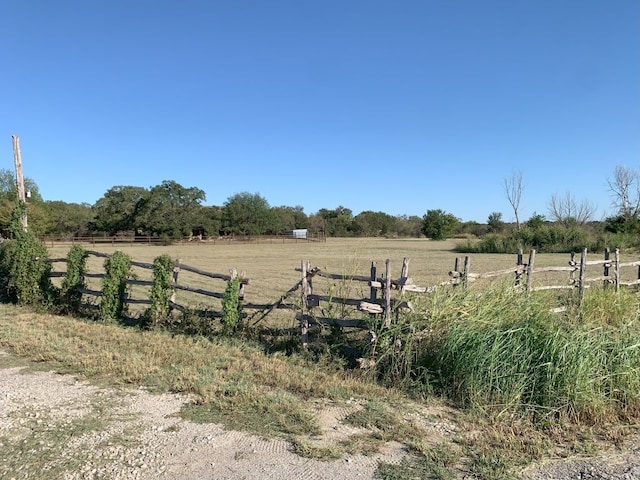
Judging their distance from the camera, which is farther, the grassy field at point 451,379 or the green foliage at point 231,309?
the green foliage at point 231,309

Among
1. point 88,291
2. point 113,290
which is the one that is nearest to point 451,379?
point 113,290

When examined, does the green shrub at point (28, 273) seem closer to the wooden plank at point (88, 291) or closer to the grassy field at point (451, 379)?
the wooden plank at point (88, 291)

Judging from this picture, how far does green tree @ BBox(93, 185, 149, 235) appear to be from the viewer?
70.2 metres

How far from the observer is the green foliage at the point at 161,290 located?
334 inches

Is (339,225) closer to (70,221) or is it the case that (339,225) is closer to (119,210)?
(119,210)

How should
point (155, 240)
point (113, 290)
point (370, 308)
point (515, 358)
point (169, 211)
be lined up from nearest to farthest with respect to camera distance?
point (515, 358)
point (370, 308)
point (113, 290)
point (155, 240)
point (169, 211)

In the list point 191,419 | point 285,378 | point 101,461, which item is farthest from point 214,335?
point 101,461

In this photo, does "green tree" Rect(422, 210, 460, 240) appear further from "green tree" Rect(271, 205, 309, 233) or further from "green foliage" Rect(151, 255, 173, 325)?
"green foliage" Rect(151, 255, 173, 325)

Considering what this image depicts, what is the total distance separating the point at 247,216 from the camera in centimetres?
8394

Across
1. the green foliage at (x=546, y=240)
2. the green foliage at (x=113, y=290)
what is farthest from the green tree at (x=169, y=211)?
the green foliage at (x=113, y=290)

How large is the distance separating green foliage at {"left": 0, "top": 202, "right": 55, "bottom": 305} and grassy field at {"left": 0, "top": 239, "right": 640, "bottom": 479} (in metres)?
4.07

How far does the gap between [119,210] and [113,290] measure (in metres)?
67.2

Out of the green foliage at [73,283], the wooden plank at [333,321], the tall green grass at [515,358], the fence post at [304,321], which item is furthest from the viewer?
the green foliage at [73,283]

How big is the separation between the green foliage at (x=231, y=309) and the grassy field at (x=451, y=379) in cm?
57
